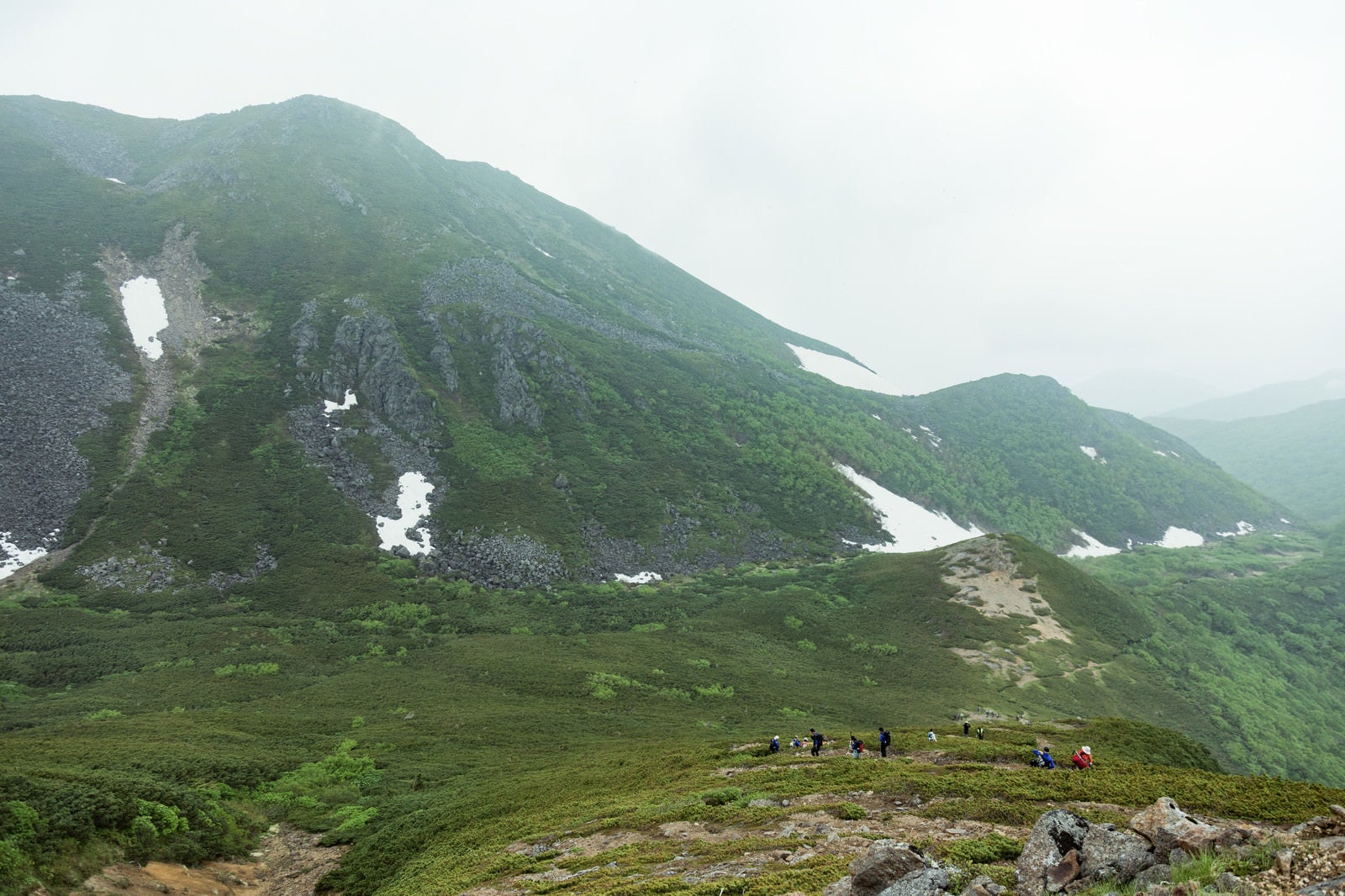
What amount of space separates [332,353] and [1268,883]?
10111cm

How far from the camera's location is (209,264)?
315 ft

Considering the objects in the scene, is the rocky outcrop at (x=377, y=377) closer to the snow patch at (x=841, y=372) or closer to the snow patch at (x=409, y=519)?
the snow patch at (x=409, y=519)

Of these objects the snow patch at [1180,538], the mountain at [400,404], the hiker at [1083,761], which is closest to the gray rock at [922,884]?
the hiker at [1083,761]

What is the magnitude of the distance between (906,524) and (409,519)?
82562mm

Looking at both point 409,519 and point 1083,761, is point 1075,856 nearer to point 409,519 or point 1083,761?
point 1083,761

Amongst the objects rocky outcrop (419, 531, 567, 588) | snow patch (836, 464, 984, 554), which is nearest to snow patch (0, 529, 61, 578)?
rocky outcrop (419, 531, 567, 588)

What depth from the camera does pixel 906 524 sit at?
10231cm

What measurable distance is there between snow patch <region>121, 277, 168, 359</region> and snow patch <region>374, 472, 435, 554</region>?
39.8m

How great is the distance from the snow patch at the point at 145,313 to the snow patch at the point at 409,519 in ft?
131

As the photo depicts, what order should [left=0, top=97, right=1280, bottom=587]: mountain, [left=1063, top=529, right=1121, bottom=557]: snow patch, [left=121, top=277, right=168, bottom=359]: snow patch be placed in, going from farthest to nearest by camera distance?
[left=1063, top=529, right=1121, bottom=557]: snow patch → [left=121, top=277, right=168, bottom=359]: snow patch → [left=0, top=97, right=1280, bottom=587]: mountain

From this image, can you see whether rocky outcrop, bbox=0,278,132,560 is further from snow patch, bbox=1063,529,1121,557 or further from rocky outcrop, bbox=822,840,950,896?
snow patch, bbox=1063,529,1121,557

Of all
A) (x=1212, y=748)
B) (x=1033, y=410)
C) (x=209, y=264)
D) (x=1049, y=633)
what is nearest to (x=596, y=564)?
(x=1049, y=633)

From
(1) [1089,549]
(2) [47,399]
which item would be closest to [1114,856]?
(2) [47,399]

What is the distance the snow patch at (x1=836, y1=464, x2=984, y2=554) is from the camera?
319 ft
